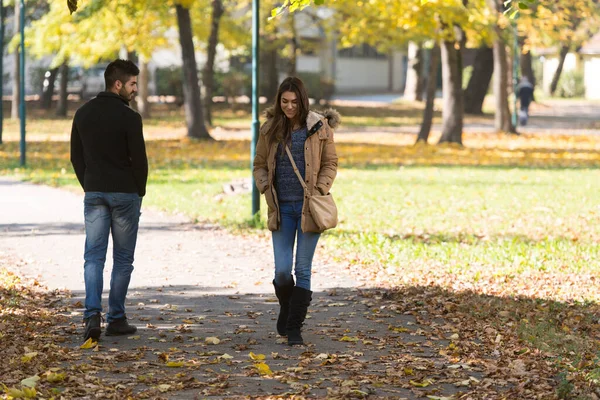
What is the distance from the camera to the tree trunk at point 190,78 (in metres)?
29.6

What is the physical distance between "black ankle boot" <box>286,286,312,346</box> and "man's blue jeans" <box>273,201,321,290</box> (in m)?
0.05

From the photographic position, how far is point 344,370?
23.0ft

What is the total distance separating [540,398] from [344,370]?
129cm

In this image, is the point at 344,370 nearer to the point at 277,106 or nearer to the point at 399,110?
the point at 277,106

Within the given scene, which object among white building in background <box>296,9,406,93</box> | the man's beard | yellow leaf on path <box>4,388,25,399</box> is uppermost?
white building in background <box>296,9,406,93</box>

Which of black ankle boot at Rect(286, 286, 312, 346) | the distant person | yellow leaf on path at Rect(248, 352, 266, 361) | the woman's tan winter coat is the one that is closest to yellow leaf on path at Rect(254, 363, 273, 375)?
yellow leaf on path at Rect(248, 352, 266, 361)

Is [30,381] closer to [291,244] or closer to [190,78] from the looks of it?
[291,244]

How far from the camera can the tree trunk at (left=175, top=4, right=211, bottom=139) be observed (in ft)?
97.2

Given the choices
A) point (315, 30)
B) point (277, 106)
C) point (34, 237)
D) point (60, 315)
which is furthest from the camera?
point (315, 30)

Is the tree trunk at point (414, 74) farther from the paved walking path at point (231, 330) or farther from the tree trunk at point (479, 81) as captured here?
the paved walking path at point (231, 330)

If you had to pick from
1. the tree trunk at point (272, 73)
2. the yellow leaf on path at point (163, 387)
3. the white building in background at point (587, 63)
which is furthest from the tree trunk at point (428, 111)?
the white building in background at point (587, 63)

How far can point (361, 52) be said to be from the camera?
7281 cm

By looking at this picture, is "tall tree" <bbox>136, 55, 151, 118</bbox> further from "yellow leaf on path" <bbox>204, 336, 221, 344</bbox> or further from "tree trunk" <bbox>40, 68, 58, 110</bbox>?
"yellow leaf on path" <bbox>204, 336, 221, 344</bbox>

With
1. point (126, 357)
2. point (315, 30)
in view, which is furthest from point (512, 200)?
point (315, 30)
